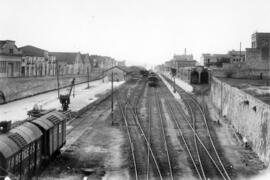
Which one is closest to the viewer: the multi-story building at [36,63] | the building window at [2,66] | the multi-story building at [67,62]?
the building window at [2,66]

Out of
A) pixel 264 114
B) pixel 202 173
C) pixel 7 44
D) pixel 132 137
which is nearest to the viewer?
pixel 202 173

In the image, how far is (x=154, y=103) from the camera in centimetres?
4662

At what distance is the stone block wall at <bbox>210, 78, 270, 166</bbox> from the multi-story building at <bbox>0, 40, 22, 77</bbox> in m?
37.5

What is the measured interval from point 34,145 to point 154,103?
1281 inches

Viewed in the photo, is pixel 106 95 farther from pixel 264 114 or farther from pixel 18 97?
pixel 264 114

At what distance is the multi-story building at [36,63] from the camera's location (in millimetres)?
73688

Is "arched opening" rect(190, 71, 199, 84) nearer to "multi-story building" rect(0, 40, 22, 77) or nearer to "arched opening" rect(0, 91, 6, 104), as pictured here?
"multi-story building" rect(0, 40, 22, 77)

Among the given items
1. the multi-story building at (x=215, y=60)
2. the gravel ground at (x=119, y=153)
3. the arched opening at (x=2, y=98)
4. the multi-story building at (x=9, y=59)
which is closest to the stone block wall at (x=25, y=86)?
the arched opening at (x=2, y=98)

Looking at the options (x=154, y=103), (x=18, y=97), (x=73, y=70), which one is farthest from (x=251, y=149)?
(x=73, y=70)

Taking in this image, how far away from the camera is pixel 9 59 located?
57.0 m

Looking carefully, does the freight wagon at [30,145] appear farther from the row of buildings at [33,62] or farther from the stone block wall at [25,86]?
the row of buildings at [33,62]

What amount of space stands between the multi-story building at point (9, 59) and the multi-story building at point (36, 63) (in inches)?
326

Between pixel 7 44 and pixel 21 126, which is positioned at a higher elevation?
pixel 7 44

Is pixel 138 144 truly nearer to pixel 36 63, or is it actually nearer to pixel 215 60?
pixel 36 63
